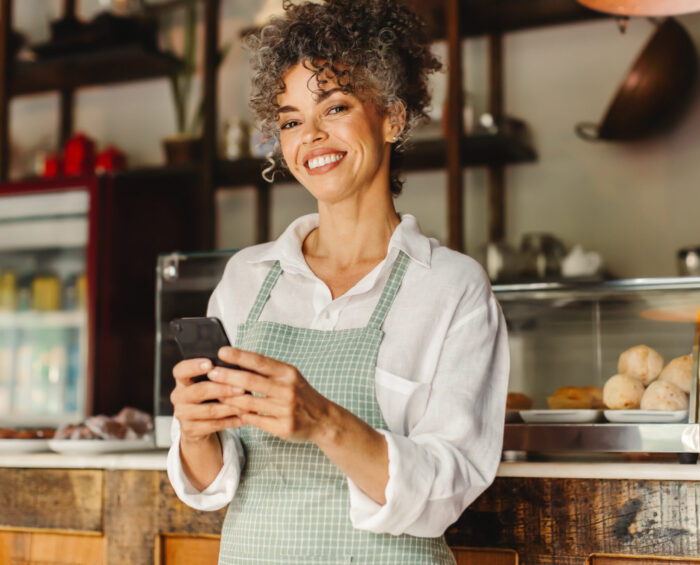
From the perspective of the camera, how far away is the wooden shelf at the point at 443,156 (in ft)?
10.3

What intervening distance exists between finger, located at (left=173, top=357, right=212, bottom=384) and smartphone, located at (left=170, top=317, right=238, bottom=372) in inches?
0.5

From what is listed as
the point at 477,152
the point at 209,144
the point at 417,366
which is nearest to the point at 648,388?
the point at 417,366

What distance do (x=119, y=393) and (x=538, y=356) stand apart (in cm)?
160

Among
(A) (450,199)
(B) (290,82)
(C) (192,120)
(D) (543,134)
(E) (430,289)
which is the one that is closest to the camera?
(E) (430,289)

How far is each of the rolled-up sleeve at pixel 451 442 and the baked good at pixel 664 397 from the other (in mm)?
561

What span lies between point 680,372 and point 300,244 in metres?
0.84

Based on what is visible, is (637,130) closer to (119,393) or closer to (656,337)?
(656,337)

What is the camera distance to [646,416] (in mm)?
1733

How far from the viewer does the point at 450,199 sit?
121 inches

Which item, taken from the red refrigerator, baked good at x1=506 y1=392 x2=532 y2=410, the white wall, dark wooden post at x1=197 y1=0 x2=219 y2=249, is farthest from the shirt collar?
dark wooden post at x1=197 y1=0 x2=219 y2=249

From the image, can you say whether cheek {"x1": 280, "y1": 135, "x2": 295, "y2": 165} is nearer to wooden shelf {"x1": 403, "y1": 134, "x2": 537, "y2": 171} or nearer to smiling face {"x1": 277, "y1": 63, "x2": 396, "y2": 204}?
smiling face {"x1": 277, "y1": 63, "x2": 396, "y2": 204}

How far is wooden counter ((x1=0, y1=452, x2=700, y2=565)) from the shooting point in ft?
5.22

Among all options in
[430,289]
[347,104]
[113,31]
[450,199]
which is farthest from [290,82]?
[113,31]

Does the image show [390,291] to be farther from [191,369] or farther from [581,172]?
[581,172]
